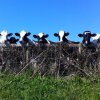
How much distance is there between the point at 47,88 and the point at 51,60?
10.6 ft

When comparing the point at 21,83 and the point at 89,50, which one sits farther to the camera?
the point at 89,50

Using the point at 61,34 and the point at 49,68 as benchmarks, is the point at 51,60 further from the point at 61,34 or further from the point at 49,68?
the point at 61,34

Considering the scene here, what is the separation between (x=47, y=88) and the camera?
12.7 m

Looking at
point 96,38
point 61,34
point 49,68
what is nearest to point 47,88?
point 49,68

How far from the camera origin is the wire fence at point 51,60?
15562 mm

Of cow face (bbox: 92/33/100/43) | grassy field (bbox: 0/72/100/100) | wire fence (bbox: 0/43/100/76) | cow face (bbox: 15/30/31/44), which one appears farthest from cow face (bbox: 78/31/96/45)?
grassy field (bbox: 0/72/100/100)

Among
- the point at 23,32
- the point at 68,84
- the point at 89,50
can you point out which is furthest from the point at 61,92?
the point at 23,32

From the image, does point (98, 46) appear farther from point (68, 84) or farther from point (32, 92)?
point (32, 92)

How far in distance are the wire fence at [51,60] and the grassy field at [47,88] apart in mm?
725

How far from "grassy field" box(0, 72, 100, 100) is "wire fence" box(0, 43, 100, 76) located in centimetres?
72

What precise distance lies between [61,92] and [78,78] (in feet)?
6.78

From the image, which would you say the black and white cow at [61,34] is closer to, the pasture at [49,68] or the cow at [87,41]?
the cow at [87,41]

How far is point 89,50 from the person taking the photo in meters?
16.1

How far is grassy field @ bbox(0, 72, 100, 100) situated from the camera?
465 inches
